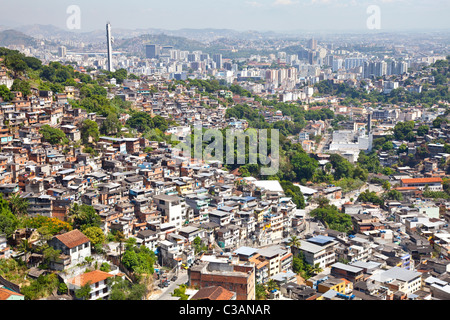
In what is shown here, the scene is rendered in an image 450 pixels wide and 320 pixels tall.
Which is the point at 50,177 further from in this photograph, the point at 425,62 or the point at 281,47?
the point at 281,47

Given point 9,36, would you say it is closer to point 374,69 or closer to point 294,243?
point 294,243

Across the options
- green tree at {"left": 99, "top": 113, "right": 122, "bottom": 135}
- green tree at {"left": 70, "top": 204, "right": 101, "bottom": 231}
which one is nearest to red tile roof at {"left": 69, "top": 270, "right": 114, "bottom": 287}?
green tree at {"left": 70, "top": 204, "right": 101, "bottom": 231}

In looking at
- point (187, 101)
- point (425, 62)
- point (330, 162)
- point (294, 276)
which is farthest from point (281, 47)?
point (294, 276)

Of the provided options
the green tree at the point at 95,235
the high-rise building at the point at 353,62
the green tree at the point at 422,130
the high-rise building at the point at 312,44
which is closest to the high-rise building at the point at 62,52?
the high-rise building at the point at 353,62

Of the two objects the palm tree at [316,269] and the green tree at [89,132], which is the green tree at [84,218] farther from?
A: the green tree at [89,132]

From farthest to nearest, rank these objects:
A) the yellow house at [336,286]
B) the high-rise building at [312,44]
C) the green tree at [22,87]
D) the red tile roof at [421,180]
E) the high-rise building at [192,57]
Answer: the high-rise building at [312,44]
the high-rise building at [192,57]
the red tile roof at [421,180]
the green tree at [22,87]
the yellow house at [336,286]

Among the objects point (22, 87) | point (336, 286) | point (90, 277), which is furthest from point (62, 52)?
point (336, 286)

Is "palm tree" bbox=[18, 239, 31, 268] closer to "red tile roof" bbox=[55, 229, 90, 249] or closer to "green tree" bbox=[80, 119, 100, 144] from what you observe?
"red tile roof" bbox=[55, 229, 90, 249]
